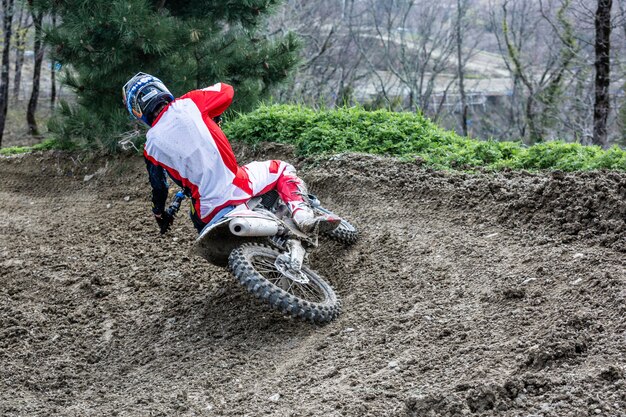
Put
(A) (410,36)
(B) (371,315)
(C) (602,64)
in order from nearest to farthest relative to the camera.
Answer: (B) (371,315)
(C) (602,64)
(A) (410,36)

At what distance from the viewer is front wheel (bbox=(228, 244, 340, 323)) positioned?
5184 mm

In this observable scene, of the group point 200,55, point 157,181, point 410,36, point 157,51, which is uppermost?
point 157,51

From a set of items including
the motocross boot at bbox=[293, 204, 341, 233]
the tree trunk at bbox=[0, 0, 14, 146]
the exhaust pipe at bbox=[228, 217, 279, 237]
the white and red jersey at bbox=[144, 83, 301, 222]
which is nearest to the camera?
the exhaust pipe at bbox=[228, 217, 279, 237]

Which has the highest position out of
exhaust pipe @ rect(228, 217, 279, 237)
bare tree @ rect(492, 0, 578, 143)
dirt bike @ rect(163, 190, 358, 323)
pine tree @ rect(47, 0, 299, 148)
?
pine tree @ rect(47, 0, 299, 148)

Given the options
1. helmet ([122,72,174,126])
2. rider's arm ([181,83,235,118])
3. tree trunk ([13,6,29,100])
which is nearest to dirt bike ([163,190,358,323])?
rider's arm ([181,83,235,118])

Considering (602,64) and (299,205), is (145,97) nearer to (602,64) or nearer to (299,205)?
(299,205)

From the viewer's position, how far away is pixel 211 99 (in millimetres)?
6078

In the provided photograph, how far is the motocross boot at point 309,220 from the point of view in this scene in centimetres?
597

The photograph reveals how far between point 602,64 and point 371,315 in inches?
481

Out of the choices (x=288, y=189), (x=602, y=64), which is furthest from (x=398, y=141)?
(x=602, y=64)

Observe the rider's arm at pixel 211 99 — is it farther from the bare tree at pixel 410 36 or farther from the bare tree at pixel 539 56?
the bare tree at pixel 410 36

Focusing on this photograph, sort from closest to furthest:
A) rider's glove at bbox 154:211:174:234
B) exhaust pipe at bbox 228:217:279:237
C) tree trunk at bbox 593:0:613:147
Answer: exhaust pipe at bbox 228:217:279:237
rider's glove at bbox 154:211:174:234
tree trunk at bbox 593:0:613:147

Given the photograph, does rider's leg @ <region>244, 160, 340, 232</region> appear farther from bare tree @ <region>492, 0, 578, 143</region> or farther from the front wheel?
bare tree @ <region>492, 0, 578, 143</region>

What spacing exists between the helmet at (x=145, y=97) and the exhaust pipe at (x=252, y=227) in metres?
1.21
